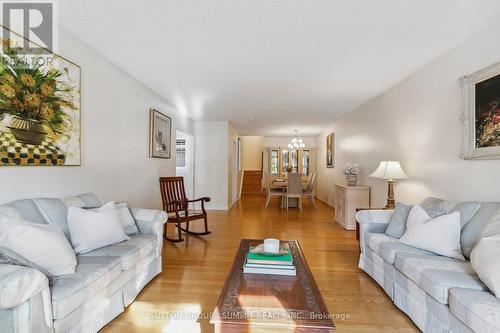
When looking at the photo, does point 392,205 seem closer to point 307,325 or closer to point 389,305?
point 389,305

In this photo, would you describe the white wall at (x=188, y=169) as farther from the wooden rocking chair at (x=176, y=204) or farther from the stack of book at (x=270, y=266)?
the stack of book at (x=270, y=266)

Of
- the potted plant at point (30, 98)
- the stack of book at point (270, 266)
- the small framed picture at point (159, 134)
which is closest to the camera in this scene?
the stack of book at point (270, 266)

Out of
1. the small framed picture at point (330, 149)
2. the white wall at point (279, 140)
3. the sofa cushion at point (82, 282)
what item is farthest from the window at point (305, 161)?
the sofa cushion at point (82, 282)

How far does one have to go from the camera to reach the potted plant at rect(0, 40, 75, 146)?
1.83 metres

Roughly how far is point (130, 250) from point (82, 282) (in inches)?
20.4

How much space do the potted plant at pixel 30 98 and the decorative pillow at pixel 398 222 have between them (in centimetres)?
319

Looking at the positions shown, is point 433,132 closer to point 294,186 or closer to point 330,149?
point 294,186

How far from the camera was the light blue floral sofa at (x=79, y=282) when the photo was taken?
3.76 feet

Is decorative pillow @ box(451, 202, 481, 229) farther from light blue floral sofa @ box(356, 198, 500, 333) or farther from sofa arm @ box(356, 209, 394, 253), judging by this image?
sofa arm @ box(356, 209, 394, 253)

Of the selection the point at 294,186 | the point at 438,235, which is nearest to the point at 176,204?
the point at 438,235

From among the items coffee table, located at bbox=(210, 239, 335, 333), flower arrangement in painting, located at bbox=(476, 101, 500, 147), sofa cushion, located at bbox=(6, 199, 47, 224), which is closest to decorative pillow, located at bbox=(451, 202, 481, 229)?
flower arrangement in painting, located at bbox=(476, 101, 500, 147)

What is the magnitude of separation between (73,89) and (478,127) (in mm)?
3670

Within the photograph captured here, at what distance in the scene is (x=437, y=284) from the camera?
1.54 metres

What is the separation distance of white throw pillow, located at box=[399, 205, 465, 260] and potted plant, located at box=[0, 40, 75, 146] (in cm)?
317
